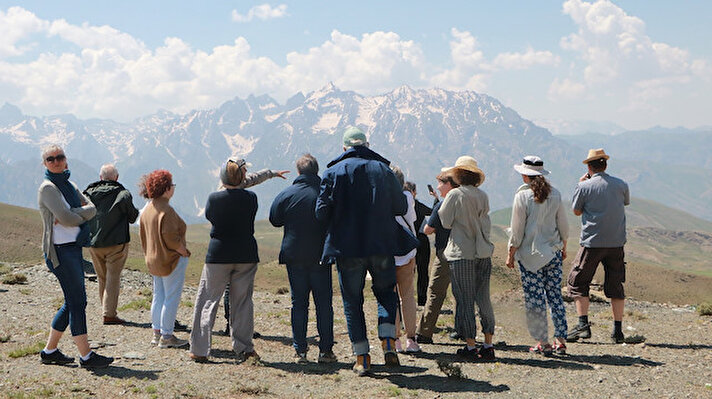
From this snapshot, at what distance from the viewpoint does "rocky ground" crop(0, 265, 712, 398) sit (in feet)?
23.4

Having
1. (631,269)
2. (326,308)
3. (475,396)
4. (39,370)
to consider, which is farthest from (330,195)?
(631,269)

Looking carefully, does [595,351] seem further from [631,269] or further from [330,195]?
[631,269]

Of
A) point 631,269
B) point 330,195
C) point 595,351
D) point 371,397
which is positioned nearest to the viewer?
point 371,397

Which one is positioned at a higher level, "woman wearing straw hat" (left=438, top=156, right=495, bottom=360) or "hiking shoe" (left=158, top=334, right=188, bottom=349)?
"woman wearing straw hat" (left=438, top=156, right=495, bottom=360)

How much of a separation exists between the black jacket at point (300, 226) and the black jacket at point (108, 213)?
13.9 feet

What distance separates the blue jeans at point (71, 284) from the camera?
7.64 meters

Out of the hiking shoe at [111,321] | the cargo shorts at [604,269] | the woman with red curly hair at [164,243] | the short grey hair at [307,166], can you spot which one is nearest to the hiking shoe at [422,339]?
the cargo shorts at [604,269]

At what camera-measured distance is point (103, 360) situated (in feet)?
26.5

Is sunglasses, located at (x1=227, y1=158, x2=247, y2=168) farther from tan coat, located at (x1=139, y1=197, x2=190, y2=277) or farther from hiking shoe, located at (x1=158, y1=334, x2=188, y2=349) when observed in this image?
hiking shoe, located at (x1=158, y1=334, x2=188, y2=349)

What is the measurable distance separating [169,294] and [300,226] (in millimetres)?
2798

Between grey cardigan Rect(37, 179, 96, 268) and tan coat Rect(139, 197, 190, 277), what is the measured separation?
127 cm

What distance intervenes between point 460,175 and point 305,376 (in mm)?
3689

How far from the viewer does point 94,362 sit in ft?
26.3

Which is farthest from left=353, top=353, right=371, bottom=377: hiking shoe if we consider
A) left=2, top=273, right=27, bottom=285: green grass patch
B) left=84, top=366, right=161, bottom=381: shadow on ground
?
left=2, top=273, right=27, bottom=285: green grass patch
